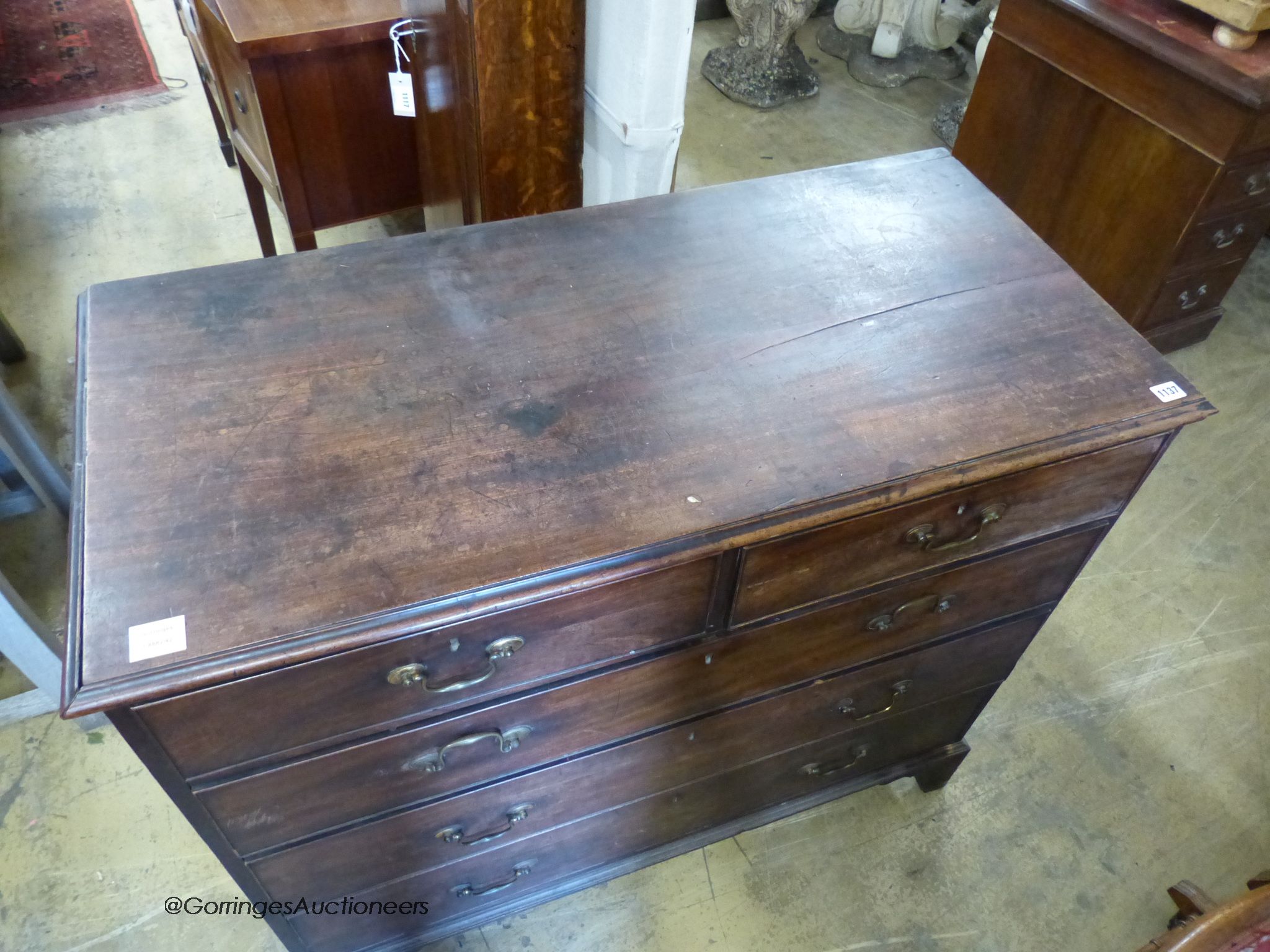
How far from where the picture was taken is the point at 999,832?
1.56m

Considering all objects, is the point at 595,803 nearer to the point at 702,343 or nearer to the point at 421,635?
the point at 421,635

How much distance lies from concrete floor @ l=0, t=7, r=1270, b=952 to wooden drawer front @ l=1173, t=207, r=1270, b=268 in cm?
38

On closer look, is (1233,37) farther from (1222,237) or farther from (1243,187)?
(1222,237)

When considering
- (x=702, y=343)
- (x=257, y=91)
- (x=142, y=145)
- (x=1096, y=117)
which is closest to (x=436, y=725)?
(x=702, y=343)

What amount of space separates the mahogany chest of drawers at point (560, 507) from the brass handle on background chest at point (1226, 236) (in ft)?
4.11

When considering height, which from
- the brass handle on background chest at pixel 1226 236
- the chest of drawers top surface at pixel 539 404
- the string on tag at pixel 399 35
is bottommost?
Result: the brass handle on background chest at pixel 1226 236

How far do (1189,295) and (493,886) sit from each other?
2.17 m

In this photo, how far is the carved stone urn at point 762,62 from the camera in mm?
3143

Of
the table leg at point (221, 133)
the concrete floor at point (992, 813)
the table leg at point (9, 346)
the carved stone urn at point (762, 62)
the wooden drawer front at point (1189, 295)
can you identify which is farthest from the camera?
the carved stone urn at point (762, 62)

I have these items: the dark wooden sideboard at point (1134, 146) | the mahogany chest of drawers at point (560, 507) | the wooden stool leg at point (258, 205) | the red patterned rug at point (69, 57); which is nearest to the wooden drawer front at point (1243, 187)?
the dark wooden sideboard at point (1134, 146)

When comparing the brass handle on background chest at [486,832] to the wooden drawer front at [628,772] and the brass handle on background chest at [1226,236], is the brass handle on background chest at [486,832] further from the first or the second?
the brass handle on background chest at [1226,236]

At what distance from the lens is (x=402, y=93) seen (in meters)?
1.75

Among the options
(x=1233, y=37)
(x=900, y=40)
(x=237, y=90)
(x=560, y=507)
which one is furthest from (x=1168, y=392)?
(x=900, y=40)

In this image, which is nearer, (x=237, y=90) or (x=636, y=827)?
(x=636, y=827)
